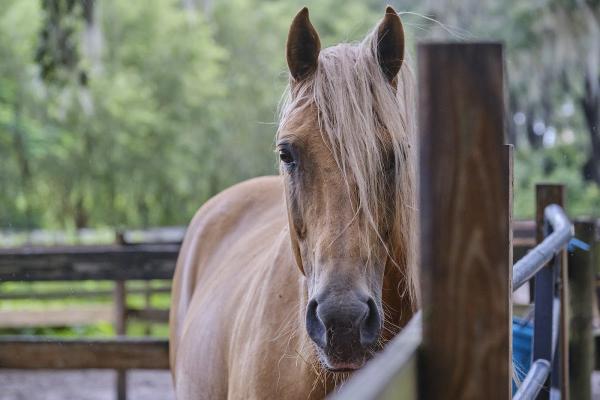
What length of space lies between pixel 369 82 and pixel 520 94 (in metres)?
16.9

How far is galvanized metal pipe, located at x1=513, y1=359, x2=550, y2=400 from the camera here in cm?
164

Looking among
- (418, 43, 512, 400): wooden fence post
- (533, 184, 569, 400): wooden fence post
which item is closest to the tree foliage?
(533, 184, 569, 400): wooden fence post

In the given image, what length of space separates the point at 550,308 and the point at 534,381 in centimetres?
60

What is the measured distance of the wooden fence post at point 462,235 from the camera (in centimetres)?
88

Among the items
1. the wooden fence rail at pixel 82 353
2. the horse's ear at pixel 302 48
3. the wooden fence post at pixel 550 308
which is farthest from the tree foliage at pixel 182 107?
the horse's ear at pixel 302 48

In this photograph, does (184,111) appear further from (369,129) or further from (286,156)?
(369,129)

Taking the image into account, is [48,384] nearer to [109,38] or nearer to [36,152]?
[36,152]

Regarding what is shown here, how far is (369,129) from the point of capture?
182cm

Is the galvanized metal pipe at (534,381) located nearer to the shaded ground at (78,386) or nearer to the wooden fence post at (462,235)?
the wooden fence post at (462,235)

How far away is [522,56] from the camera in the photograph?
16.9 metres

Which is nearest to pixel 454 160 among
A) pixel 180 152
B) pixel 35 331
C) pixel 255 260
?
pixel 255 260

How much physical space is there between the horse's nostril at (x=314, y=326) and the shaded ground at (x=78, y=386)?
4.39 meters

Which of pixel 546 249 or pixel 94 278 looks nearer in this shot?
pixel 546 249

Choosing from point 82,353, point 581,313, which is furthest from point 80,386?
point 581,313
